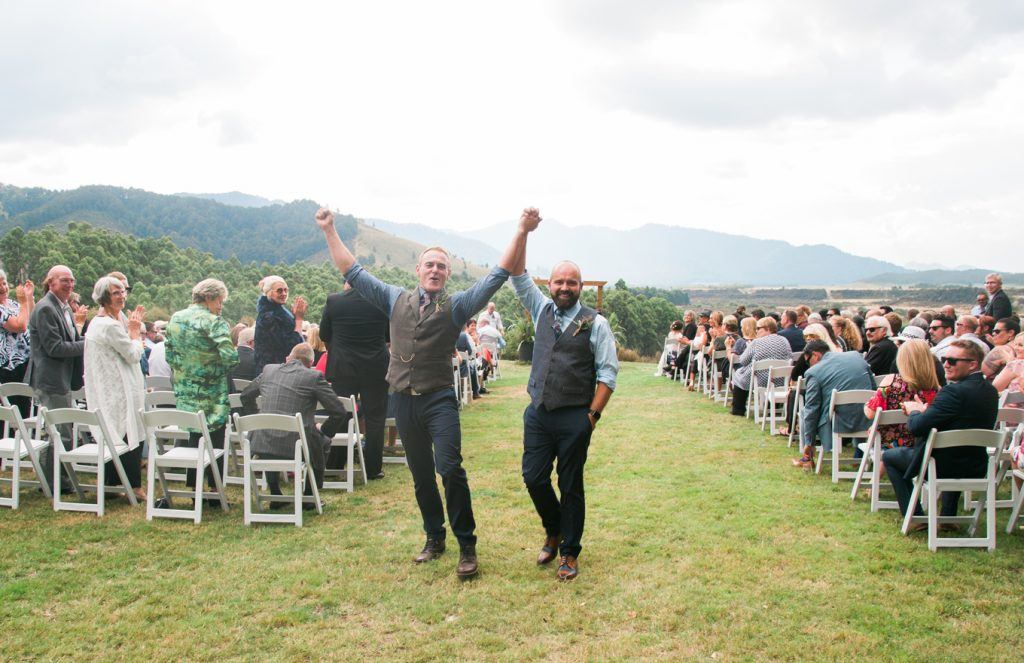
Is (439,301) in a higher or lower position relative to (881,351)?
higher

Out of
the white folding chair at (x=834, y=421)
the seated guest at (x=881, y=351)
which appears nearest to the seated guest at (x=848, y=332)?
the seated guest at (x=881, y=351)

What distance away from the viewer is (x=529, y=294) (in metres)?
4.33

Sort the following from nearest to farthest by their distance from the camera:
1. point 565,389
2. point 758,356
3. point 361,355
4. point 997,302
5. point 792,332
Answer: point 565,389 → point 361,355 → point 758,356 → point 792,332 → point 997,302

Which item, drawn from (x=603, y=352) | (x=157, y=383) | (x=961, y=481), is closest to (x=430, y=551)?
(x=603, y=352)

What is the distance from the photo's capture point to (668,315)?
60875 millimetres

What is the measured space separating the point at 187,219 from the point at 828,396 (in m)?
194

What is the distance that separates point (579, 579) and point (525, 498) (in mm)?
1835

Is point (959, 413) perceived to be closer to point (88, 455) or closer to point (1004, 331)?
point (1004, 331)

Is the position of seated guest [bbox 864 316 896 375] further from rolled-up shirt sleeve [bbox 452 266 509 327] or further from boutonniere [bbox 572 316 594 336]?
rolled-up shirt sleeve [bbox 452 266 509 327]

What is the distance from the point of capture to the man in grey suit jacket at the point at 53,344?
5.87m

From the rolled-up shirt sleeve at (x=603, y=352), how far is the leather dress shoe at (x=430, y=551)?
161 centimetres

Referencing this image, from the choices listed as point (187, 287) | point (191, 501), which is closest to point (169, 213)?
point (187, 287)

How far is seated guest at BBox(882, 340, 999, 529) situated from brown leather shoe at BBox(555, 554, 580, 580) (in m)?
2.59

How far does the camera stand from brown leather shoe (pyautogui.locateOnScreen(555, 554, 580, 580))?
14.0 ft
